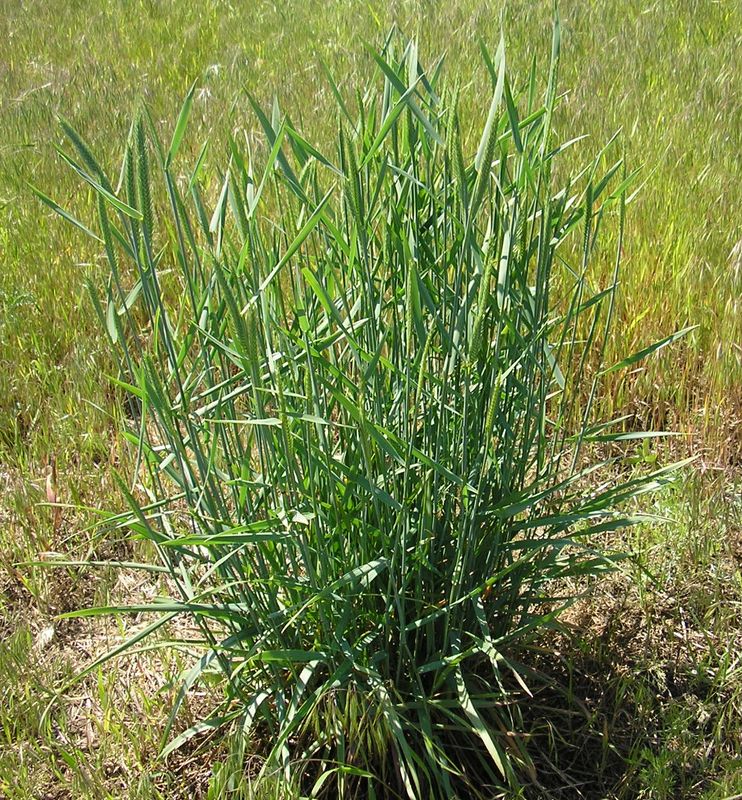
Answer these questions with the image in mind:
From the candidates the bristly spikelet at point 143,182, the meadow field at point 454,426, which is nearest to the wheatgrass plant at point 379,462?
the meadow field at point 454,426

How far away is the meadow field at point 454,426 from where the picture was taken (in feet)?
4.72

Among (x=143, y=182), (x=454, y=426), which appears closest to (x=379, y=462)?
(x=454, y=426)

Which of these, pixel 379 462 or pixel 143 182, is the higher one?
pixel 143 182

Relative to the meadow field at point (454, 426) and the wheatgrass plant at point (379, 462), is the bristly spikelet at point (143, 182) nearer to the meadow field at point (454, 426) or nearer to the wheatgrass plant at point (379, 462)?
the meadow field at point (454, 426)

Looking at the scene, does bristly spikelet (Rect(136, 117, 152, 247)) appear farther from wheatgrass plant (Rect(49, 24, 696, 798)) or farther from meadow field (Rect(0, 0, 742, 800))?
wheatgrass plant (Rect(49, 24, 696, 798))

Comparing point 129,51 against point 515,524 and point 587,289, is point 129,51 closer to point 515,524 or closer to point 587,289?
point 587,289

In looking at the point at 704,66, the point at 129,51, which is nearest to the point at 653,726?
the point at 704,66

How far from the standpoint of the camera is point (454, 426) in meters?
1.34

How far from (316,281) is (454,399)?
303 mm

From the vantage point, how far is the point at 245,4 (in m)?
5.66

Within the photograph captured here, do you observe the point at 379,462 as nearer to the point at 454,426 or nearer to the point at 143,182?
the point at 454,426

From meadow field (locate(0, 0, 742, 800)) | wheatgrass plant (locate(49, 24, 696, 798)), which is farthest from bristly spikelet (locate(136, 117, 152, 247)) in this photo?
wheatgrass plant (locate(49, 24, 696, 798))

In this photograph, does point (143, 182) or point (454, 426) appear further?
point (454, 426)

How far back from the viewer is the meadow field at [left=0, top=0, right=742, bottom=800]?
1438 mm
